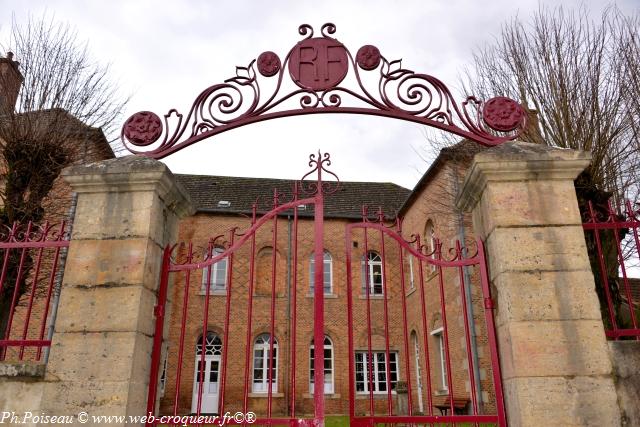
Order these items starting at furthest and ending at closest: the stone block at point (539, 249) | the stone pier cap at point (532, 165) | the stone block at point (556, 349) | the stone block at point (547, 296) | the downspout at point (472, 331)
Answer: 1. the downspout at point (472, 331)
2. the stone pier cap at point (532, 165)
3. the stone block at point (539, 249)
4. the stone block at point (547, 296)
5. the stone block at point (556, 349)

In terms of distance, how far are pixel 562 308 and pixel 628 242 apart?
3.94 m

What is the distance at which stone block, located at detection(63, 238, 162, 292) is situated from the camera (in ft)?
11.7

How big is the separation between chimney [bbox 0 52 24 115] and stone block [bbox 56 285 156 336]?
4.35 meters

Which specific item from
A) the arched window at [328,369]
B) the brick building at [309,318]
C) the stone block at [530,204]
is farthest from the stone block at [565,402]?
the arched window at [328,369]

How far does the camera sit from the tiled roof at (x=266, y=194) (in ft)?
59.0

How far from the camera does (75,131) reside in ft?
22.0

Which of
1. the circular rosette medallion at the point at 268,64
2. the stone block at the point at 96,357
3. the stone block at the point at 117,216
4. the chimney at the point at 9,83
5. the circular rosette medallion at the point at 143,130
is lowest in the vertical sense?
the stone block at the point at 96,357

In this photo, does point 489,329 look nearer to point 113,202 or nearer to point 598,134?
point 113,202

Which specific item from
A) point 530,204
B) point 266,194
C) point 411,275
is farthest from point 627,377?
point 266,194

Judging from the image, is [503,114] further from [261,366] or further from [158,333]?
[261,366]

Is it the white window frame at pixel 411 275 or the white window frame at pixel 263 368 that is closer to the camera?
the white window frame at pixel 263 368

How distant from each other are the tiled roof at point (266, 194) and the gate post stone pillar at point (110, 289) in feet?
43.4

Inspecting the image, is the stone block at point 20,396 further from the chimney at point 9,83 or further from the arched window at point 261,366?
the arched window at point 261,366

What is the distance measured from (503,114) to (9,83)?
6.50m
